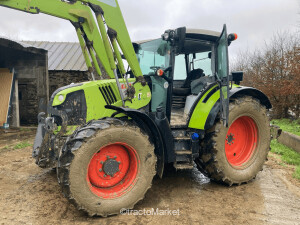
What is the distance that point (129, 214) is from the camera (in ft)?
10.2

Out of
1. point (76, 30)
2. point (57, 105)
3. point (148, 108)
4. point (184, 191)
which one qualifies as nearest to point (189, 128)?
point (148, 108)

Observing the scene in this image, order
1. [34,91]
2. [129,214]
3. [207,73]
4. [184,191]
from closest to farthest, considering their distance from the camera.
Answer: [129,214] → [184,191] → [207,73] → [34,91]

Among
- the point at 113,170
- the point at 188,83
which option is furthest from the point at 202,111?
the point at 113,170

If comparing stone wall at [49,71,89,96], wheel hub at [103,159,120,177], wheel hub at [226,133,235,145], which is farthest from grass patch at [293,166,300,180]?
stone wall at [49,71,89,96]

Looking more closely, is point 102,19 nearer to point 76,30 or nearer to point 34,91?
point 76,30

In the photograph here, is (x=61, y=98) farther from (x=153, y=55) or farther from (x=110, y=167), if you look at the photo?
(x=153, y=55)

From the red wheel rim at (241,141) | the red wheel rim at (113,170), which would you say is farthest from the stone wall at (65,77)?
the red wheel rim at (113,170)

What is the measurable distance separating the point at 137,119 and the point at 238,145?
2.06 m

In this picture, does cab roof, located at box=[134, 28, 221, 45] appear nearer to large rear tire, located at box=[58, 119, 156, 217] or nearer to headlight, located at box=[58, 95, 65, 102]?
large rear tire, located at box=[58, 119, 156, 217]

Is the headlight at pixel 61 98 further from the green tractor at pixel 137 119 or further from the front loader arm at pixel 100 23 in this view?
the front loader arm at pixel 100 23

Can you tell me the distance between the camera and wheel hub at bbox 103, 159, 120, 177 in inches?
123

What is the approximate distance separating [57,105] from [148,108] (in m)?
1.33

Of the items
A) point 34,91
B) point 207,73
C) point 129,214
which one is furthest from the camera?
point 34,91

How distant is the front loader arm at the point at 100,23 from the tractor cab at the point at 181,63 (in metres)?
0.45
